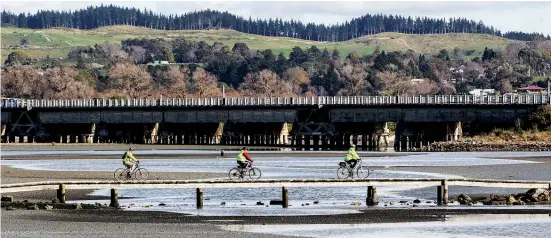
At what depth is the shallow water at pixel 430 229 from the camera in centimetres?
4147

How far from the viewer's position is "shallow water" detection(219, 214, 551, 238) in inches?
1633

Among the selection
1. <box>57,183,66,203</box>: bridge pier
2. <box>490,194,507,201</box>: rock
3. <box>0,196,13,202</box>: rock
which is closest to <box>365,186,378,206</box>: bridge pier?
<box>490,194,507,201</box>: rock

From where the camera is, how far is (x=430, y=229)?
141ft

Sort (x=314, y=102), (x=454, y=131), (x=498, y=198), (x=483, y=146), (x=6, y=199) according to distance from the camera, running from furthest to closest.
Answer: (x=314, y=102)
(x=454, y=131)
(x=483, y=146)
(x=498, y=198)
(x=6, y=199)

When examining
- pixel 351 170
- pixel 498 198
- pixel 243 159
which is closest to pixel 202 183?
pixel 243 159

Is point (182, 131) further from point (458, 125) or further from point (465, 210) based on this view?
point (465, 210)

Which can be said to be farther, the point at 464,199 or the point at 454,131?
the point at 454,131

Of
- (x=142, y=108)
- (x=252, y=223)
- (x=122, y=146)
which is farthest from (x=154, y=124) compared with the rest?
(x=252, y=223)

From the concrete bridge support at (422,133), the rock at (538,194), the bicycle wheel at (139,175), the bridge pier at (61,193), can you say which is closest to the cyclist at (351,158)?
the rock at (538,194)

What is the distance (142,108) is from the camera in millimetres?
153750

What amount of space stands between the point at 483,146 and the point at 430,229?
284 ft

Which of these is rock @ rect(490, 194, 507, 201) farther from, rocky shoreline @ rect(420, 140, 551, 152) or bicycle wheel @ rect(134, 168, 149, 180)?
rocky shoreline @ rect(420, 140, 551, 152)

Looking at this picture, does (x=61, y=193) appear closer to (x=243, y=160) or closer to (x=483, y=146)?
(x=243, y=160)

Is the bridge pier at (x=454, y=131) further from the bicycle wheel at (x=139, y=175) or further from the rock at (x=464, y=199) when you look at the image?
the rock at (x=464, y=199)
